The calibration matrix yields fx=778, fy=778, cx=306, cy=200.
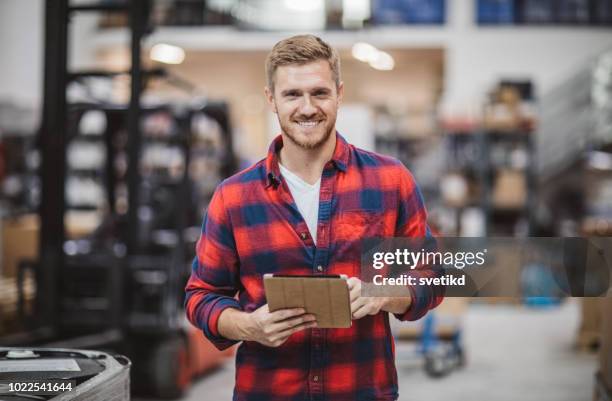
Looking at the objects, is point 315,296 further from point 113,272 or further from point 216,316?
point 113,272

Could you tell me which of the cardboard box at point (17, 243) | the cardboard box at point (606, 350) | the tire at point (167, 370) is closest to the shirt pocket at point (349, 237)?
the cardboard box at point (606, 350)

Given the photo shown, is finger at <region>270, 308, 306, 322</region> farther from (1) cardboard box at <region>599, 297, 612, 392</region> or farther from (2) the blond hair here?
(1) cardboard box at <region>599, 297, 612, 392</region>

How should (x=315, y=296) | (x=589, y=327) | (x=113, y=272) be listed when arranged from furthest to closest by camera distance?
(x=589, y=327) → (x=113, y=272) → (x=315, y=296)

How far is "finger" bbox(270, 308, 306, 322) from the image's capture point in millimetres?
1722

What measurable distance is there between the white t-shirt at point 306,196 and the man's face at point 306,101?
0.13 metres

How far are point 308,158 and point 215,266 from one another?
36 cm

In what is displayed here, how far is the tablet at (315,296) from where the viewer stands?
1.63m

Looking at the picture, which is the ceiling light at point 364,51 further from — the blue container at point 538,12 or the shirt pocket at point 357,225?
the shirt pocket at point 357,225

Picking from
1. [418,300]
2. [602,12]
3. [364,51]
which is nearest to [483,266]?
[418,300]

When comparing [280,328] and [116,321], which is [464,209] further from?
[280,328]

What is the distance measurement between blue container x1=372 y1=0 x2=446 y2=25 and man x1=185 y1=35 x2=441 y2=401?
1223 cm

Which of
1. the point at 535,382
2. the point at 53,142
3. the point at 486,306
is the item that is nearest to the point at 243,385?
the point at 53,142

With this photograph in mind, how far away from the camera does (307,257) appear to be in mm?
1908

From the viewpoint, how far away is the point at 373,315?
6.35 feet
